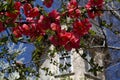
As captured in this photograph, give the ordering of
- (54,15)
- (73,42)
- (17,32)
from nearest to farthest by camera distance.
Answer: (73,42), (54,15), (17,32)

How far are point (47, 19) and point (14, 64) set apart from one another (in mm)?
2351

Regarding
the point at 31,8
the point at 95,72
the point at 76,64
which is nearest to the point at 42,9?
the point at 31,8

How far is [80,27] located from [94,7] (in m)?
0.36

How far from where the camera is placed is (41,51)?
4738 mm

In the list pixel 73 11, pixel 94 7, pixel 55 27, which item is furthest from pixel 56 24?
pixel 94 7

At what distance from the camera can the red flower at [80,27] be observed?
2.84 metres

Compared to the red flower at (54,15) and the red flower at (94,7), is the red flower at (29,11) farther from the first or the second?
the red flower at (94,7)

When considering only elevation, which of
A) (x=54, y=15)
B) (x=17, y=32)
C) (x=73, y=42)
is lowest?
(x=73, y=42)

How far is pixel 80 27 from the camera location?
2875 mm

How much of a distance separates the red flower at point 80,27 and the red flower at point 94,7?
21cm

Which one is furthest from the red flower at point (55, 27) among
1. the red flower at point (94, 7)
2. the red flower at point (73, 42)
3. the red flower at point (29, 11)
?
the red flower at point (94, 7)

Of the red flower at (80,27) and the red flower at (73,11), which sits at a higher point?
the red flower at (73,11)

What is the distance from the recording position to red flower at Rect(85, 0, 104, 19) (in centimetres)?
308

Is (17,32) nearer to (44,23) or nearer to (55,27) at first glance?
(44,23)
